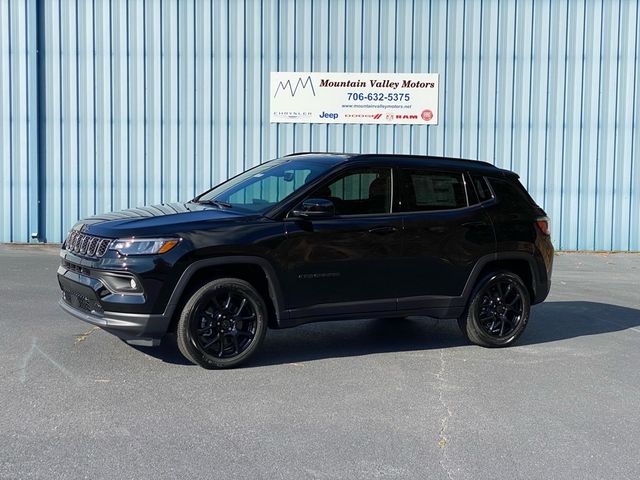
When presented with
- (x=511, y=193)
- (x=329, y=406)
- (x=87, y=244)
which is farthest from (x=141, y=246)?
A: (x=511, y=193)

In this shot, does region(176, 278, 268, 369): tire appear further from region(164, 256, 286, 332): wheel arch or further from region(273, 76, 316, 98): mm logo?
region(273, 76, 316, 98): mm logo

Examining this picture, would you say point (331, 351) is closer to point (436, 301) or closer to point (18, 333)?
point (436, 301)

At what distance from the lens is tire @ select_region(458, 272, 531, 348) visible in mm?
7254

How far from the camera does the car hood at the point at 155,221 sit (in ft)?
19.4

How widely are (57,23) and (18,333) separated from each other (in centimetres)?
941

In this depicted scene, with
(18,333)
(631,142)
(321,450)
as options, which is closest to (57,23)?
(18,333)

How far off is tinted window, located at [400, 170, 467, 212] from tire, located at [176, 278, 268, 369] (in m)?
1.70

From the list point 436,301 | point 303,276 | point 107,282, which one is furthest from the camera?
point 436,301

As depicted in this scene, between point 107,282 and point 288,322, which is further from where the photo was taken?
point 288,322

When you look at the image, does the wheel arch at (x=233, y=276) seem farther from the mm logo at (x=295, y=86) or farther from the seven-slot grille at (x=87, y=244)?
the mm logo at (x=295, y=86)

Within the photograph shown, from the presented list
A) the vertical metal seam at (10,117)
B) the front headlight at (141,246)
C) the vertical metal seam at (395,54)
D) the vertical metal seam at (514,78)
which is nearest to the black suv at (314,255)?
the front headlight at (141,246)

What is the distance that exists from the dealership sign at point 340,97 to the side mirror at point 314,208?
9.03 metres

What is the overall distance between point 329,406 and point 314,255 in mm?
1423

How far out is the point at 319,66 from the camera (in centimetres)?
1517
